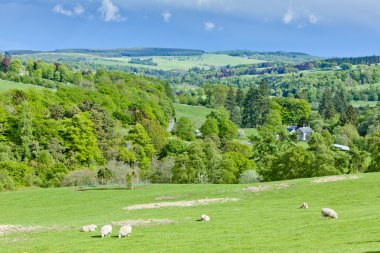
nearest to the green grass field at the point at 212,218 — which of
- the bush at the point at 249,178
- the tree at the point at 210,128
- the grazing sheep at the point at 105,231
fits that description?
the grazing sheep at the point at 105,231

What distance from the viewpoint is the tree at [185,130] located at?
542ft

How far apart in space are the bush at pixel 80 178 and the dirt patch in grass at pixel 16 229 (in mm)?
46481

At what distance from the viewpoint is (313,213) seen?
37.4 meters

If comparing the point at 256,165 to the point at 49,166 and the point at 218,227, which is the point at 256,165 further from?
the point at 218,227

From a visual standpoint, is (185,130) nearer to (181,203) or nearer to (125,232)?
(181,203)

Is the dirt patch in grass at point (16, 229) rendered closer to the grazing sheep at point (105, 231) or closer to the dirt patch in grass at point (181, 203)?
the grazing sheep at point (105, 231)

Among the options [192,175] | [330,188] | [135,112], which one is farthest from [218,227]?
[135,112]

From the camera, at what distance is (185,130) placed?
16675 centimetres

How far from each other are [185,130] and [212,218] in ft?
418

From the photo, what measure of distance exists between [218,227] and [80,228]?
10635 mm

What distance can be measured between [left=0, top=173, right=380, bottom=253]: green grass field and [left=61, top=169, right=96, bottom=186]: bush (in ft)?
74.5

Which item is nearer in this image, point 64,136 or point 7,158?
point 7,158

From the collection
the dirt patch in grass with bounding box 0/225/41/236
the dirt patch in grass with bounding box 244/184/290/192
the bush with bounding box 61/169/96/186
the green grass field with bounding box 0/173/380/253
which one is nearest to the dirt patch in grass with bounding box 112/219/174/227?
the green grass field with bounding box 0/173/380/253

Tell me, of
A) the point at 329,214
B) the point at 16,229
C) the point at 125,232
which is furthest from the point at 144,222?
the point at 329,214
